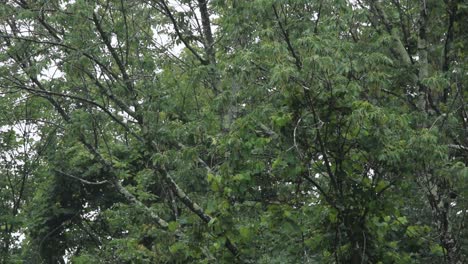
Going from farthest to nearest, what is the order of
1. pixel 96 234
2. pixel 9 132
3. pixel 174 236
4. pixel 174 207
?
pixel 96 234 < pixel 9 132 < pixel 174 207 < pixel 174 236

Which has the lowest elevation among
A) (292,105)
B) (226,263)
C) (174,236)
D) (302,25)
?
(226,263)

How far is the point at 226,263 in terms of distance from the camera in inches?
293

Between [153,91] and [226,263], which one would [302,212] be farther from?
[153,91]

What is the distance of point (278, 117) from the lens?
6605 millimetres

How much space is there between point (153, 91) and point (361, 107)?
4303 mm

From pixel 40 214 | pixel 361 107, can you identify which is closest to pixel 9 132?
pixel 40 214

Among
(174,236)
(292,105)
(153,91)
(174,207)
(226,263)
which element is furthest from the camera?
(174,207)

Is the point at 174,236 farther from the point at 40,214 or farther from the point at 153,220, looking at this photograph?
the point at 40,214

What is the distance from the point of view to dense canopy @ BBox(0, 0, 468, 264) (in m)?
6.84

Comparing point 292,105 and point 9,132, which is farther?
point 9,132

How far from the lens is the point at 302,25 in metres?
8.41

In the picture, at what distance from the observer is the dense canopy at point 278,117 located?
6836 mm

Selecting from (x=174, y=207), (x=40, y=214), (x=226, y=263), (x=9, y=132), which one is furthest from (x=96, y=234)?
(x=226, y=263)

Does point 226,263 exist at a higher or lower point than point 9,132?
lower
